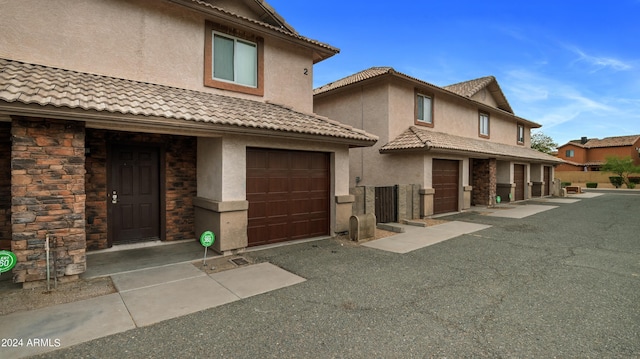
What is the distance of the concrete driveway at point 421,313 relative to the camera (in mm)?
3354

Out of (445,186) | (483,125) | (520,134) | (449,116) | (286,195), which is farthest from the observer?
(520,134)

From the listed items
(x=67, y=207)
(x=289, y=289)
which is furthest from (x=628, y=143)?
(x=67, y=207)

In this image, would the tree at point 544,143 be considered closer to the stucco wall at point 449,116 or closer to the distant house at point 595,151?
the distant house at point 595,151

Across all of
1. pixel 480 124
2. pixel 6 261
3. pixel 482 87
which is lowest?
pixel 6 261

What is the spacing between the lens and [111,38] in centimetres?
→ 692

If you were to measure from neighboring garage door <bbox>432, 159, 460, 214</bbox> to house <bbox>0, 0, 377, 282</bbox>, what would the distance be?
6.02 meters

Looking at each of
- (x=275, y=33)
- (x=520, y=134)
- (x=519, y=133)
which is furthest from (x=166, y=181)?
(x=520, y=134)

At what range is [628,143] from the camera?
4559 cm

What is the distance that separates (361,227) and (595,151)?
62599 millimetres

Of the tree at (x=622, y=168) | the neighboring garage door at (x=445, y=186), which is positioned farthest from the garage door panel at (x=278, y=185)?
the tree at (x=622, y=168)

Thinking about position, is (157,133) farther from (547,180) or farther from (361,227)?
(547,180)

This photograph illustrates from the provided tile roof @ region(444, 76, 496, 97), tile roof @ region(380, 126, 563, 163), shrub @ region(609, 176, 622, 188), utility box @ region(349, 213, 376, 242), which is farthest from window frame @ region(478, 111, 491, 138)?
shrub @ region(609, 176, 622, 188)

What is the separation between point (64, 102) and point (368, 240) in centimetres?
757

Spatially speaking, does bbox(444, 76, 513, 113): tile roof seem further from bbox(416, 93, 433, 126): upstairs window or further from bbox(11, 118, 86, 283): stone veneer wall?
bbox(11, 118, 86, 283): stone veneer wall
